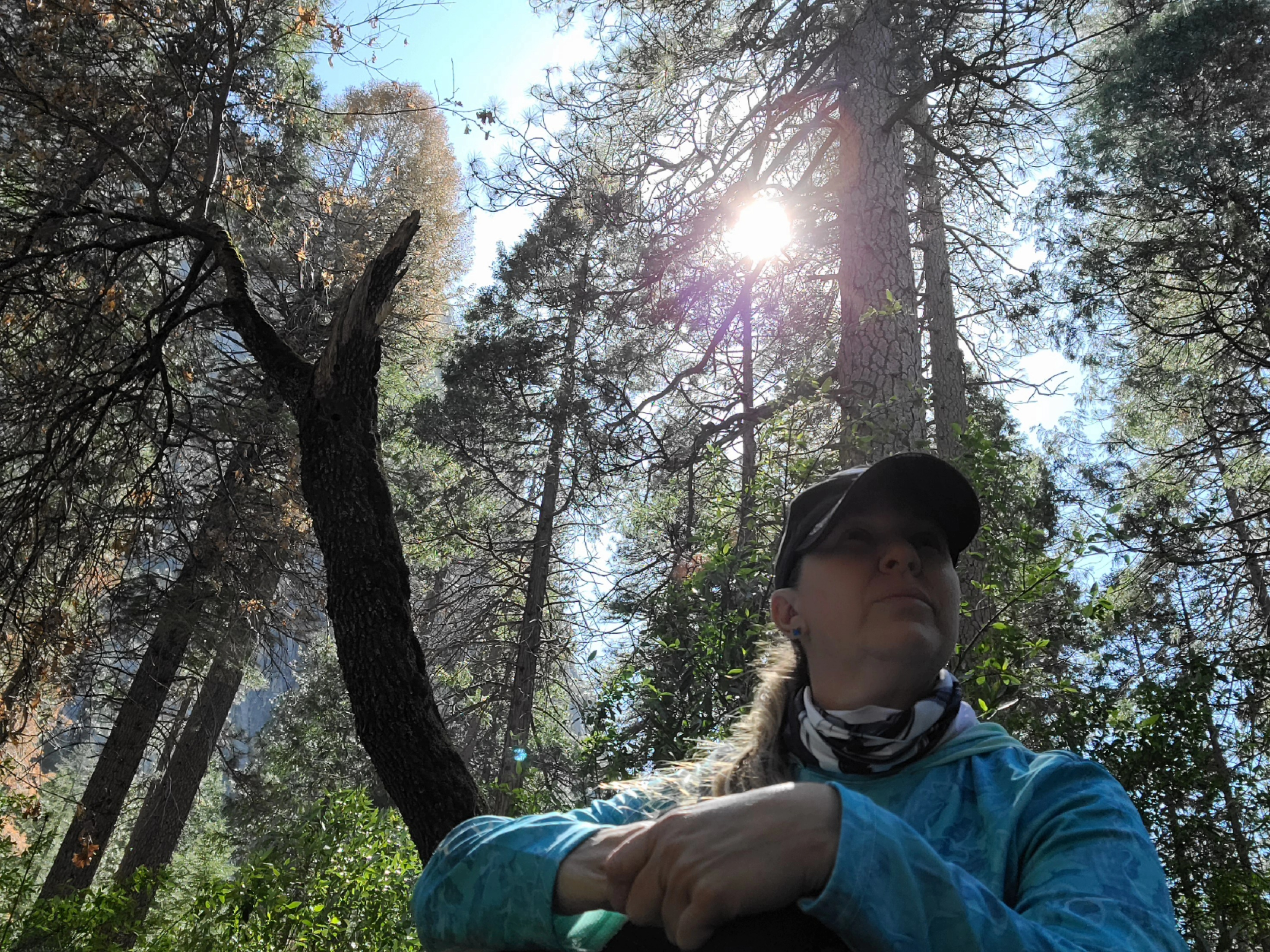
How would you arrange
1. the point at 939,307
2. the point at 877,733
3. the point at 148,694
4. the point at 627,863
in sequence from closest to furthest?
the point at 627,863
the point at 877,733
the point at 148,694
the point at 939,307

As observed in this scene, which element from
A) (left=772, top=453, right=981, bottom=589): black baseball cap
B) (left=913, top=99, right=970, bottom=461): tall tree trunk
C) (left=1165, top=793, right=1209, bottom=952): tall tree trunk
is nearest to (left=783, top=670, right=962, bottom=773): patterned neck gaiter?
(left=772, top=453, right=981, bottom=589): black baseball cap

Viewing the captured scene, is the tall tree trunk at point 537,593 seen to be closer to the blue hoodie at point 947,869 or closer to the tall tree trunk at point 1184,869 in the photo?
the tall tree trunk at point 1184,869

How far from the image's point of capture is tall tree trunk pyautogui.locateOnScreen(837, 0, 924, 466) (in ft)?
16.0

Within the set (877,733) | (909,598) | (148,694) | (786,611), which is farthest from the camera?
(148,694)

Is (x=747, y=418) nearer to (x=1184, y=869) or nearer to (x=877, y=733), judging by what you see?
(x=1184, y=869)

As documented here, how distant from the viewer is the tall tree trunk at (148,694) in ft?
29.6

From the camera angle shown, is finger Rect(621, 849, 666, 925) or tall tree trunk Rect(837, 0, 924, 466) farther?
tall tree trunk Rect(837, 0, 924, 466)

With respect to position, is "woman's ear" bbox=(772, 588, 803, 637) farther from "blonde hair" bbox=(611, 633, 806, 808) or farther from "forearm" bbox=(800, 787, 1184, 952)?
"forearm" bbox=(800, 787, 1184, 952)

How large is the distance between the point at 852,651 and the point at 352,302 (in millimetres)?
2561

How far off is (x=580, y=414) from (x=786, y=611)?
875 centimetres

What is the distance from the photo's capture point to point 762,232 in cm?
804

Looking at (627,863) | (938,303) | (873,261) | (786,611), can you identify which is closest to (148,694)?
(873,261)

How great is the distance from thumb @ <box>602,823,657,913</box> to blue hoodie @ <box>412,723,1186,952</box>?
5 centimetres

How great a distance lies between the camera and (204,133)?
686 centimetres
